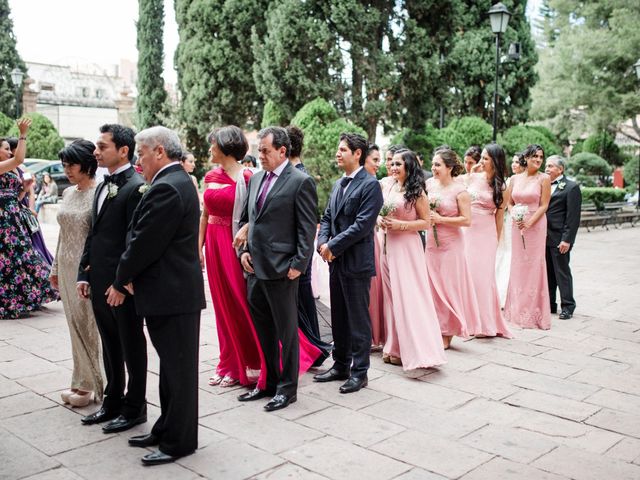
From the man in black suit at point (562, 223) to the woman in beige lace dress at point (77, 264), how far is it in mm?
5611

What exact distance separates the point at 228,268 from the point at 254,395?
1011 mm

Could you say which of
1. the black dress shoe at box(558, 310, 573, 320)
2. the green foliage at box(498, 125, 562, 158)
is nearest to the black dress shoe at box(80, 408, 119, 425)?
the black dress shoe at box(558, 310, 573, 320)

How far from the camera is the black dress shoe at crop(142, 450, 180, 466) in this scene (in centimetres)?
377

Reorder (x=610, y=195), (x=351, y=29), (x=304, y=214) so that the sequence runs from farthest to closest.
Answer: (x=610, y=195), (x=351, y=29), (x=304, y=214)

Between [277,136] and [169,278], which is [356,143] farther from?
[169,278]

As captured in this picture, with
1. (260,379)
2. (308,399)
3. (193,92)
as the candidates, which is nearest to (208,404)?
(260,379)


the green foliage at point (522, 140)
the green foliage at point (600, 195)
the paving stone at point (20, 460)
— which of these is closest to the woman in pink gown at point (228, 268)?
the paving stone at point (20, 460)

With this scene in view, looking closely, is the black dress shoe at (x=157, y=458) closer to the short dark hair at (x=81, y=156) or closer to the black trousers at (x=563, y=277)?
the short dark hair at (x=81, y=156)

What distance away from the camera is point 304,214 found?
15.3 ft

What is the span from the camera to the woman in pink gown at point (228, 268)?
512cm

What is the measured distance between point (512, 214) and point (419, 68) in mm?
11322

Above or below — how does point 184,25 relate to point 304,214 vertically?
above

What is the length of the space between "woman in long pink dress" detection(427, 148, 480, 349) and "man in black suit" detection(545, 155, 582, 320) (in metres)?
1.96

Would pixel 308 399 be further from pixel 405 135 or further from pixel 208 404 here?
pixel 405 135
